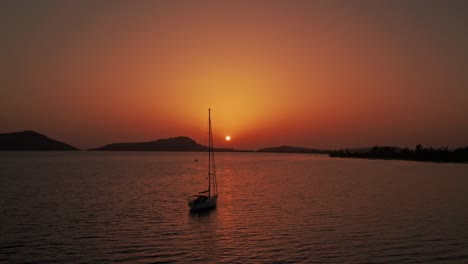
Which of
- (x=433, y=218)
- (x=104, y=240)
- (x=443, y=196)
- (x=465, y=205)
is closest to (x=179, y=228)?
(x=104, y=240)

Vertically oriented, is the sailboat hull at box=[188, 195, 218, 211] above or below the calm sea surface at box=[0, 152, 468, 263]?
above

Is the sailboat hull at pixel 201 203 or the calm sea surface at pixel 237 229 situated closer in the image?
the calm sea surface at pixel 237 229

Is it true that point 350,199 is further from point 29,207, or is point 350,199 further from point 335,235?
point 29,207

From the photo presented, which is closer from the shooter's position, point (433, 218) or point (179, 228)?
point (179, 228)

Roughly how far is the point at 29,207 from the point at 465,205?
58681mm

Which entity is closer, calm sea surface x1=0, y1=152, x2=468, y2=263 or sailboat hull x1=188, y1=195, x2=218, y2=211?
calm sea surface x1=0, y1=152, x2=468, y2=263

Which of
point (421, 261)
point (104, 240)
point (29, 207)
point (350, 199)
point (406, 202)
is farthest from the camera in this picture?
point (350, 199)

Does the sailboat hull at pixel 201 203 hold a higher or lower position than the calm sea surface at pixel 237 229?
higher

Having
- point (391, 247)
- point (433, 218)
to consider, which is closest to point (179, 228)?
point (391, 247)

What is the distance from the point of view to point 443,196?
→ 206 feet

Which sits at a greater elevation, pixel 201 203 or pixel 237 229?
pixel 201 203

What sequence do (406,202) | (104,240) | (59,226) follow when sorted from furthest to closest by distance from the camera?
(406,202) < (59,226) < (104,240)

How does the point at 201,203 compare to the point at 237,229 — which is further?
the point at 201,203

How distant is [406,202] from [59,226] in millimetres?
46217
